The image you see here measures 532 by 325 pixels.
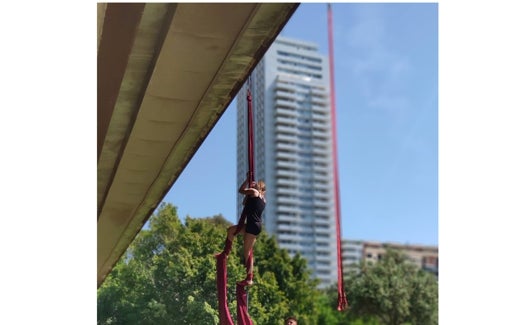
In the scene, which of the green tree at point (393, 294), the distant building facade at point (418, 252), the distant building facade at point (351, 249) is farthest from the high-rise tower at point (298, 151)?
the green tree at point (393, 294)

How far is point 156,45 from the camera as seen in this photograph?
6.40 metres

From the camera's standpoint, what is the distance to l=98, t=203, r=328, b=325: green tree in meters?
11.6

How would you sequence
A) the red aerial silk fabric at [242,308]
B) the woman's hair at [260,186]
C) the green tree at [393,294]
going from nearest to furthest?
the red aerial silk fabric at [242,308] < the woman's hair at [260,186] < the green tree at [393,294]

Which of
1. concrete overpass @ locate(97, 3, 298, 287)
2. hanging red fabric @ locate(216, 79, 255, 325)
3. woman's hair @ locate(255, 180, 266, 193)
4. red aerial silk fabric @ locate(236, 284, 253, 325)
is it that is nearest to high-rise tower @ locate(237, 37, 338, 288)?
concrete overpass @ locate(97, 3, 298, 287)

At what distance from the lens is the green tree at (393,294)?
26.4 metres

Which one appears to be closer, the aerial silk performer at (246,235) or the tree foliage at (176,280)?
the aerial silk performer at (246,235)

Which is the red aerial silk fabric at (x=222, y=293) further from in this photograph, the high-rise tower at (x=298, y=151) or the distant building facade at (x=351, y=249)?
the distant building facade at (x=351, y=249)

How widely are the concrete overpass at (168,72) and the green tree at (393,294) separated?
59.7ft

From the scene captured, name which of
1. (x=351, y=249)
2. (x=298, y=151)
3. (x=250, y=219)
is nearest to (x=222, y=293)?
(x=250, y=219)

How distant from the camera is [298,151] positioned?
59750 mm

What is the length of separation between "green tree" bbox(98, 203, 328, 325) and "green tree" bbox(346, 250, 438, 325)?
42.3 feet

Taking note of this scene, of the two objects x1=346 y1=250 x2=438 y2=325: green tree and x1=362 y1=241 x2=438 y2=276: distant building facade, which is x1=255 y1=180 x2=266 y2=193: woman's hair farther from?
x1=362 y1=241 x2=438 y2=276: distant building facade
